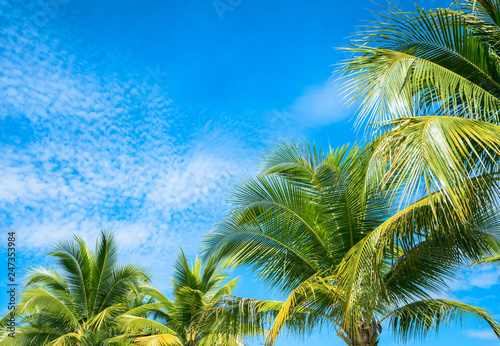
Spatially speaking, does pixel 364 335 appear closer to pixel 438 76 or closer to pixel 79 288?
pixel 438 76

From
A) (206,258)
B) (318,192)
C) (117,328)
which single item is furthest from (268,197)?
(117,328)

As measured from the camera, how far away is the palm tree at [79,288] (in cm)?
1260

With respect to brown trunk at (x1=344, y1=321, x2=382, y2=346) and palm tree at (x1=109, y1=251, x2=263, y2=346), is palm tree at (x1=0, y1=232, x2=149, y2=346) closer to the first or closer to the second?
palm tree at (x1=109, y1=251, x2=263, y2=346)

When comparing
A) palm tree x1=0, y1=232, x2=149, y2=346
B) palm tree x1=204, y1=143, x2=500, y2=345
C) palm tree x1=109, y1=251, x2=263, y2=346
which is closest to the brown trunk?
palm tree x1=204, y1=143, x2=500, y2=345

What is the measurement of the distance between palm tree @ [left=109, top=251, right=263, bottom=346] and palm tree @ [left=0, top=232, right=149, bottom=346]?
105 centimetres

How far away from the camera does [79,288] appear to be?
1358 cm

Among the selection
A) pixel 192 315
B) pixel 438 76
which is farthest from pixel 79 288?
pixel 438 76

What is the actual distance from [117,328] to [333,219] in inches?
325

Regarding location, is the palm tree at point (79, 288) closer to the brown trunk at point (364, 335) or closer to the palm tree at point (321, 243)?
the palm tree at point (321, 243)

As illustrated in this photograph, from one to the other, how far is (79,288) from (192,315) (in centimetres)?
390

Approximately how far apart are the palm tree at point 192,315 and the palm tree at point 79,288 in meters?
1.05

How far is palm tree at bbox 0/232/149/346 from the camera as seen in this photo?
41.3 feet

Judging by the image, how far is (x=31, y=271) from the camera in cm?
1320

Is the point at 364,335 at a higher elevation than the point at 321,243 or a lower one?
lower
